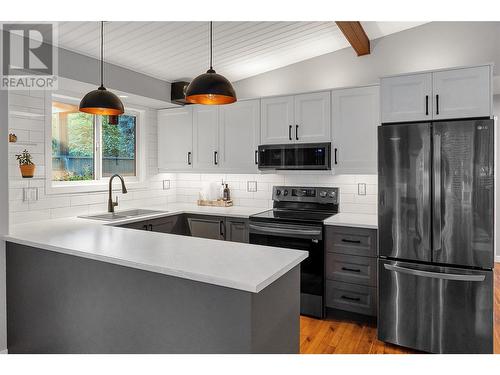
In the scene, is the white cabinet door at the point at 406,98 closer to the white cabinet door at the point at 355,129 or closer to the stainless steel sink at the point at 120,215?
the white cabinet door at the point at 355,129

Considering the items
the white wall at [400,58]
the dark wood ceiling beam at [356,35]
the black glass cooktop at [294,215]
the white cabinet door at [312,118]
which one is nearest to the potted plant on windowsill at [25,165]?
the black glass cooktop at [294,215]

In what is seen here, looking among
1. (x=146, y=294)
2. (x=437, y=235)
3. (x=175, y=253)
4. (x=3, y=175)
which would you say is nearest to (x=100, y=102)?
(x=3, y=175)

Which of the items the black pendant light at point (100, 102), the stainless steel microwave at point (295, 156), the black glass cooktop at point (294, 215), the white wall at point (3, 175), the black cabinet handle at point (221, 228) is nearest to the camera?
the black pendant light at point (100, 102)

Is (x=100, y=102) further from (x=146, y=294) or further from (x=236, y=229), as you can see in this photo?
(x=236, y=229)

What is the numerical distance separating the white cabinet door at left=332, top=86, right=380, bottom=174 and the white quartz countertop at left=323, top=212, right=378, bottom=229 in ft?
1.41

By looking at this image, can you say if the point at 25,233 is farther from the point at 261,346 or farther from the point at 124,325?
the point at 261,346

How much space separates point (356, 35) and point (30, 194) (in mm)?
3173

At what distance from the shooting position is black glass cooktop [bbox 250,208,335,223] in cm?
329

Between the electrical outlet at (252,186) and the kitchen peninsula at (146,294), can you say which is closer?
the kitchen peninsula at (146,294)

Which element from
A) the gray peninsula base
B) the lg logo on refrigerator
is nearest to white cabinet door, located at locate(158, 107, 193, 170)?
the lg logo on refrigerator

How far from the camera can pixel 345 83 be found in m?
3.73

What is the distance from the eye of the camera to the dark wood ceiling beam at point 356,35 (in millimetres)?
2953

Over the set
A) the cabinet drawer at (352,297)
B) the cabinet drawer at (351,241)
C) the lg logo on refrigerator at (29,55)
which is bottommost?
the cabinet drawer at (352,297)

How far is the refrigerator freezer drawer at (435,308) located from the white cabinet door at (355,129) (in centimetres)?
97
